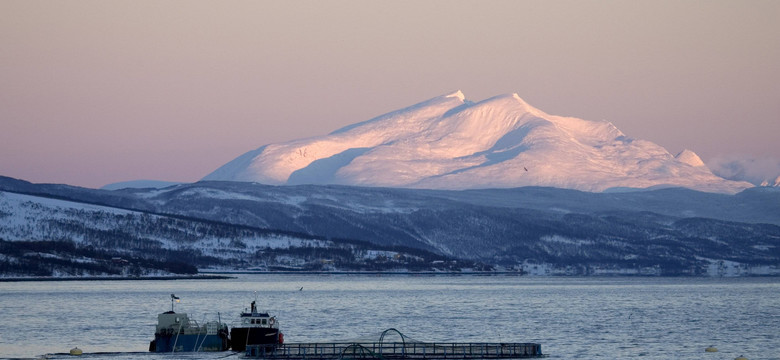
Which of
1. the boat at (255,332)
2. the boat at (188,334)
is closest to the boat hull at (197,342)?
the boat at (188,334)

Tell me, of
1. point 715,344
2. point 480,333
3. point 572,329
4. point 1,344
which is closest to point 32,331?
point 1,344

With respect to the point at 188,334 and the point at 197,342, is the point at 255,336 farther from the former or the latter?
the point at 188,334

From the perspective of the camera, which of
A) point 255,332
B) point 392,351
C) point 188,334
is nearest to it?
point 392,351

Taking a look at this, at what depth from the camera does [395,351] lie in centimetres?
12850

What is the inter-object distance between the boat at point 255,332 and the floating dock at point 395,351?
561 cm

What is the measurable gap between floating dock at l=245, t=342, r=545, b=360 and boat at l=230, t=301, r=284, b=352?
5.61 metres

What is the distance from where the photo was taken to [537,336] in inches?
6152

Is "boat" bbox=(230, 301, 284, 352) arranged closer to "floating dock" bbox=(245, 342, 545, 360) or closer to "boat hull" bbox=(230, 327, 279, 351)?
"boat hull" bbox=(230, 327, 279, 351)

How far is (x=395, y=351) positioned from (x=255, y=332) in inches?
A: 674

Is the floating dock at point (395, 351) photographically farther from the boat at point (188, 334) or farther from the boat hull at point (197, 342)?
the boat at point (188, 334)

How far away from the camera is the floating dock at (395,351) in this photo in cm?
12562

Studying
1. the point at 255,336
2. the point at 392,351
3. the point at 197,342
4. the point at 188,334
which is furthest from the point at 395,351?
the point at 188,334

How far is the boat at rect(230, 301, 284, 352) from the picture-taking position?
138 m

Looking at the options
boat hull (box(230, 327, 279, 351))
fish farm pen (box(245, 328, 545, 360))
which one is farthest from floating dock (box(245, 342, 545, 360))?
boat hull (box(230, 327, 279, 351))
